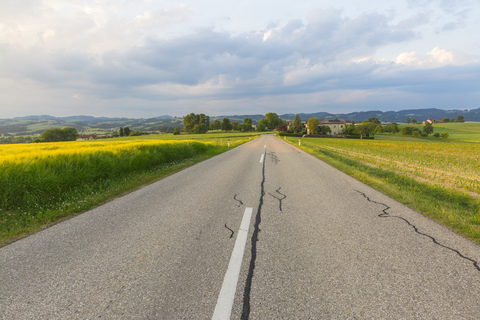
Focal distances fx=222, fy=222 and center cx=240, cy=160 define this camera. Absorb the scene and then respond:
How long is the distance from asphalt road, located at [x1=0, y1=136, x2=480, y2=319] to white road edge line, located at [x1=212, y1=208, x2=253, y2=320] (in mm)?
18

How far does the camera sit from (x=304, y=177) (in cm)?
848

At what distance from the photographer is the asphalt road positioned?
2135mm

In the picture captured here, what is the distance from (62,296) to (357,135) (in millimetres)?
102913

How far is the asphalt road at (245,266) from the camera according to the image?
2135 millimetres

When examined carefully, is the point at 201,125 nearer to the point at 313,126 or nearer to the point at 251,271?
the point at 313,126

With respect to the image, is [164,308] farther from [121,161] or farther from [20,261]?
[121,161]

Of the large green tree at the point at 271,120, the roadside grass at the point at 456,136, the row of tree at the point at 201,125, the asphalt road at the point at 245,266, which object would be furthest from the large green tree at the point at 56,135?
the large green tree at the point at 271,120

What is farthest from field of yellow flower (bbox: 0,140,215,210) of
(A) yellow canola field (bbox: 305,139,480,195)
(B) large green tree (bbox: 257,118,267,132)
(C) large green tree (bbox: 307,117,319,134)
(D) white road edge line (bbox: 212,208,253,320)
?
(B) large green tree (bbox: 257,118,267,132)

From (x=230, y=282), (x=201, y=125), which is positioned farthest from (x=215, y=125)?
(x=230, y=282)

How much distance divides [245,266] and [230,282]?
36 centimetres

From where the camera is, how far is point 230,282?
2.49m

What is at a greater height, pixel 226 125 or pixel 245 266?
pixel 226 125

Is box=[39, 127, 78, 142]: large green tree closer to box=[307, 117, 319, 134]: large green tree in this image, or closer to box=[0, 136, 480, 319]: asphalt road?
box=[0, 136, 480, 319]: asphalt road

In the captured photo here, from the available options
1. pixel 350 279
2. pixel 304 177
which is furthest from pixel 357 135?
pixel 350 279
